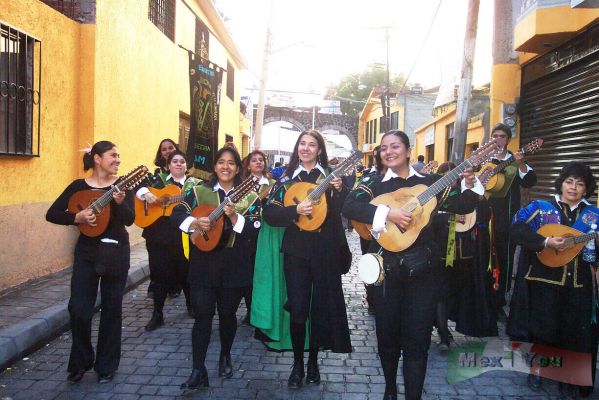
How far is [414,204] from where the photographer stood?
3492mm

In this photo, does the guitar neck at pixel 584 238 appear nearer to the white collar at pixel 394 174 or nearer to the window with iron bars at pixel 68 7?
the white collar at pixel 394 174

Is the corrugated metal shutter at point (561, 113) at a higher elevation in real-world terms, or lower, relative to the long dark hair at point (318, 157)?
higher

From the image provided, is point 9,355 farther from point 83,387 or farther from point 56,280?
point 56,280

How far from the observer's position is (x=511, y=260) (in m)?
6.23

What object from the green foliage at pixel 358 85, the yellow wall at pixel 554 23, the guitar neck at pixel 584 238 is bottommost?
the guitar neck at pixel 584 238

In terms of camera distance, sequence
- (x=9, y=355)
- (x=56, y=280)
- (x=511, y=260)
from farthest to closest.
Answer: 1. (x=56, y=280)
2. (x=511, y=260)
3. (x=9, y=355)

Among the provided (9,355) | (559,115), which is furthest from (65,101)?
(559,115)

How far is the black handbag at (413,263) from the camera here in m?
3.41

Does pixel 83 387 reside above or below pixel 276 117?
below

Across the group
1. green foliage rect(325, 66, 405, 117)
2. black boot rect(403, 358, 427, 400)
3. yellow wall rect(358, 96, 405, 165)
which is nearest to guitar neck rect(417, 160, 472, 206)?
black boot rect(403, 358, 427, 400)

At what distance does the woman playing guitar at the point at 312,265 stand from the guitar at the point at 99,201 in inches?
43.7

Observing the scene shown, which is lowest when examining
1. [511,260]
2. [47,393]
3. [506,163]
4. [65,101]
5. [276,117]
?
[47,393]

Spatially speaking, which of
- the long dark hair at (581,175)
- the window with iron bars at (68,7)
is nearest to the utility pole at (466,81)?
the long dark hair at (581,175)

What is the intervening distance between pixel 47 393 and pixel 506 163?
464cm
